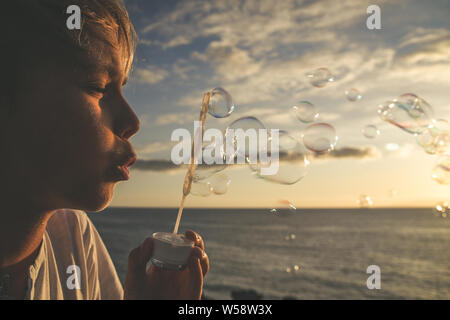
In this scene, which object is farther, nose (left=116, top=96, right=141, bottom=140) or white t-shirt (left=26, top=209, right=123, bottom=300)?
white t-shirt (left=26, top=209, right=123, bottom=300)

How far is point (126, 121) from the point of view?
131cm

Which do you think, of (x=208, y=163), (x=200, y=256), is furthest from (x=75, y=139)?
(x=208, y=163)

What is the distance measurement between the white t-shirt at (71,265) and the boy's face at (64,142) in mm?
422

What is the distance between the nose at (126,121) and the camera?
1301mm

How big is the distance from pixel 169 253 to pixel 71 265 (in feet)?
2.26

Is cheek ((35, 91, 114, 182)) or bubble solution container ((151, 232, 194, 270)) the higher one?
cheek ((35, 91, 114, 182))

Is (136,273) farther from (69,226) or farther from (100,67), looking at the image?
(100,67)

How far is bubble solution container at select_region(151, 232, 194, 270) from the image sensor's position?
1360mm

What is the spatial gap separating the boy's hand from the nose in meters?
0.49

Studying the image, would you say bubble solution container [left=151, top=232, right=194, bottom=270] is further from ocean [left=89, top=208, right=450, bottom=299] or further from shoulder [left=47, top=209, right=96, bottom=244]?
ocean [left=89, top=208, right=450, bottom=299]

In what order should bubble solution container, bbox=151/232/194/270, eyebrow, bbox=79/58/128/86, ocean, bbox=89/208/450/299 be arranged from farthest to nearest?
ocean, bbox=89/208/450/299
bubble solution container, bbox=151/232/194/270
eyebrow, bbox=79/58/128/86

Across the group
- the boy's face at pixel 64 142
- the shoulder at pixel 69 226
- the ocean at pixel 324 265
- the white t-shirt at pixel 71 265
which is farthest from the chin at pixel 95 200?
the ocean at pixel 324 265

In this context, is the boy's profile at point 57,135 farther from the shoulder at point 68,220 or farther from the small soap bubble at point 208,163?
the small soap bubble at point 208,163

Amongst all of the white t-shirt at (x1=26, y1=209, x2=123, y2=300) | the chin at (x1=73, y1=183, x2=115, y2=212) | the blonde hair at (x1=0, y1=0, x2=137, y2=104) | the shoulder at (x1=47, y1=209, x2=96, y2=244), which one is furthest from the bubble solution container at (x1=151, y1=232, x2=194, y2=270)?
the blonde hair at (x1=0, y1=0, x2=137, y2=104)
